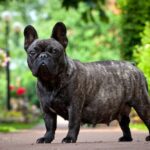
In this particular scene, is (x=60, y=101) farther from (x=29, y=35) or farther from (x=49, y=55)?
(x=29, y=35)

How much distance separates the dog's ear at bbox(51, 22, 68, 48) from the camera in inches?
398

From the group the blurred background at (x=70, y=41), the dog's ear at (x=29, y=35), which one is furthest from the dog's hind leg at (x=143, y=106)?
the blurred background at (x=70, y=41)

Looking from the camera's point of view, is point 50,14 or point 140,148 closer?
point 140,148

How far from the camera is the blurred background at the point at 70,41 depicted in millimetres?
28875

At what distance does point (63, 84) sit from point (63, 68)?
0.21 metres

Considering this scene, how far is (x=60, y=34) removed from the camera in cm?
1016

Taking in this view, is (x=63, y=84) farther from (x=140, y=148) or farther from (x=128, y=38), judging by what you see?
(x=128, y=38)

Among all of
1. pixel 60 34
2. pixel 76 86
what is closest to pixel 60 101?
pixel 76 86

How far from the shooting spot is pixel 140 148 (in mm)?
8672

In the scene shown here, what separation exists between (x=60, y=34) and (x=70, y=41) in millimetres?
43692

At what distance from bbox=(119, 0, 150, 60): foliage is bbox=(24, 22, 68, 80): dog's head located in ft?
61.6

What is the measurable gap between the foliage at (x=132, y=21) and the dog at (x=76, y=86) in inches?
A: 708

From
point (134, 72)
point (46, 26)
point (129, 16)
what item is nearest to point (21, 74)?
point (46, 26)

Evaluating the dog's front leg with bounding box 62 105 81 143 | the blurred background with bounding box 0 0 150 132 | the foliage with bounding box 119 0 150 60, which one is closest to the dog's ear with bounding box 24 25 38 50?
the dog's front leg with bounding box 62 105 81 143
